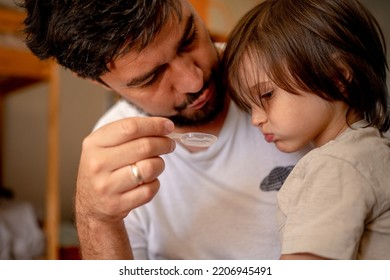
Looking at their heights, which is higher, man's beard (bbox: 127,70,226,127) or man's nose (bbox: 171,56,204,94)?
man's nose (bbox: 171,56,204,94)

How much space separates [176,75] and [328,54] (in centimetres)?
20

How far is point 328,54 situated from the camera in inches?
16.6

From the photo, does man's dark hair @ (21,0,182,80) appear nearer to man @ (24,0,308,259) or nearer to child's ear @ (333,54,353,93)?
man @ (24,0,308,259)

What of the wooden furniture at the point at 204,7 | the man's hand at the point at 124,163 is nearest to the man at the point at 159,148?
the man's hand at the point at 124,163

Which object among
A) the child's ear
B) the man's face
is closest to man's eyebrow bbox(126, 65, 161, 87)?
the man's face

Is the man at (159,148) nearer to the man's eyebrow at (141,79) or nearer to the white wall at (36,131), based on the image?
the man's eyebrow at (141,79)

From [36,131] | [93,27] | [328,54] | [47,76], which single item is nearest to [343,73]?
[328,54]

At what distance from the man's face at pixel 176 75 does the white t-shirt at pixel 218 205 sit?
6 cm

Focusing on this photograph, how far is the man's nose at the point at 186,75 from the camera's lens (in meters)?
0.54

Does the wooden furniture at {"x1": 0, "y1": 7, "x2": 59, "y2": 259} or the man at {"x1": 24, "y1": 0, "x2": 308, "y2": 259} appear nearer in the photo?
the man at {"x1": 24, "y1": 0, "x2": 308, "y2": 259}

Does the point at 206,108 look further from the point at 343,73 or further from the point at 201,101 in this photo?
the point at 343,73

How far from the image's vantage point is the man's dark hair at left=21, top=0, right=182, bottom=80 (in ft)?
1.50
